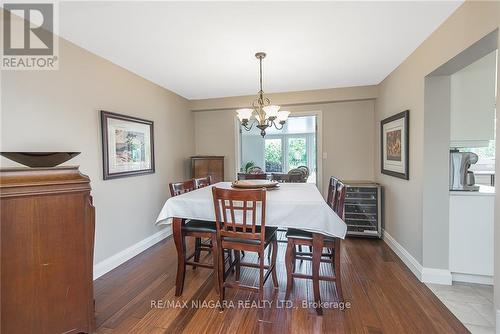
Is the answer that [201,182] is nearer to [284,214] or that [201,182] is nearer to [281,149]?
[284,214]

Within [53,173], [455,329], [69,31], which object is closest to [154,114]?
[69,31]

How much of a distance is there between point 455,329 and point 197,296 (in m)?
2.04

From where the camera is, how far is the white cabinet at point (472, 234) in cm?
232

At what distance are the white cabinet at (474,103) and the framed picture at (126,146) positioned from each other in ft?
11.9

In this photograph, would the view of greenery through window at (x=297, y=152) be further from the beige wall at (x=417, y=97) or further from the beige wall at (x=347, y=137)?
the beige wall at (x=417, y=97)

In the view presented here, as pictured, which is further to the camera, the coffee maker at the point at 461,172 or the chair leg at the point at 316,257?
the coffee maker at the point at 461,172

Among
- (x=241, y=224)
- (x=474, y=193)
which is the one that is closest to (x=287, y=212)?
(x=241, y=224)

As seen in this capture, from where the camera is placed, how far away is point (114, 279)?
8.49 feet

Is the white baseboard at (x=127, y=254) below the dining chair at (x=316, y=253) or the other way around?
below

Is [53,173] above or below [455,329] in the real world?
above

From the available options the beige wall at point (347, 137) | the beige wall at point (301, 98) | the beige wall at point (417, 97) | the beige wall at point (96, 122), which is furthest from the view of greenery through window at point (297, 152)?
the beige wall at point (96, 122)

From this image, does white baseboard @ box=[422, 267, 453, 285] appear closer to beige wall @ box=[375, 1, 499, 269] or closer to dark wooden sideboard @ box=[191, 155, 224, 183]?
beige wall @ box=[375, 1, 499, 269]

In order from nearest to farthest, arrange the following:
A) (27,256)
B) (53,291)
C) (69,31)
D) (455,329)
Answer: (27,256) → (53,291) → (455,329) → (69,31)

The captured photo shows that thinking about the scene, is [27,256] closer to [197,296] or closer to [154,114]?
[197,296]
